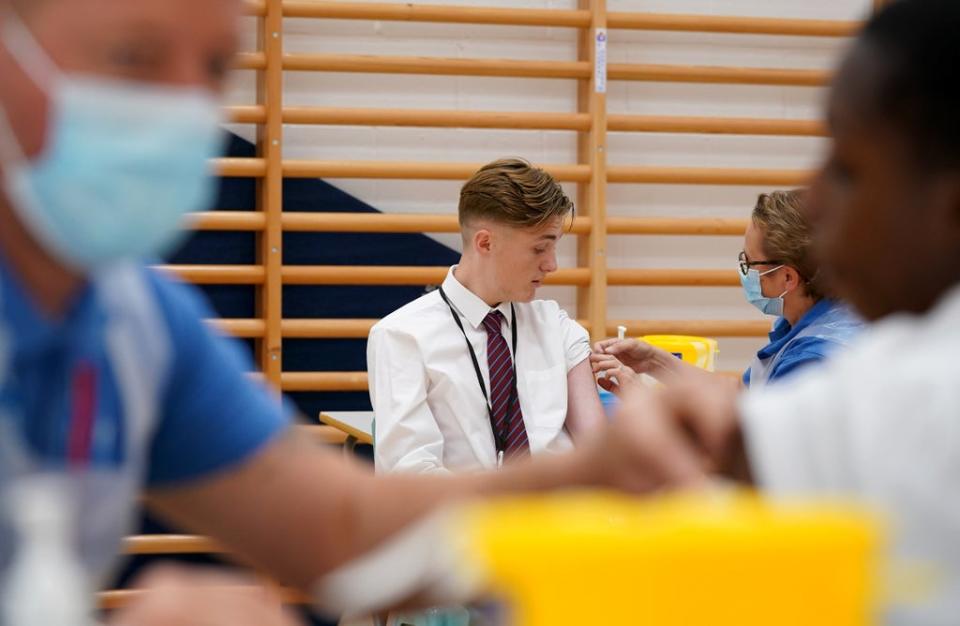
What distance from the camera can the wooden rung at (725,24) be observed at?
14.1 feet

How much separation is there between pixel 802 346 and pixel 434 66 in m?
1.97

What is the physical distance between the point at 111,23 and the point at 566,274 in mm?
3529

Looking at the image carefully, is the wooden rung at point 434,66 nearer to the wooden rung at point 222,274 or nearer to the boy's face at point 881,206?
the wooden rung at point 222,274

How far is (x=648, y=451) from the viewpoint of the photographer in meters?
0.71

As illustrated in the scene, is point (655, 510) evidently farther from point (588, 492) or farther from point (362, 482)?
point (362, 482)

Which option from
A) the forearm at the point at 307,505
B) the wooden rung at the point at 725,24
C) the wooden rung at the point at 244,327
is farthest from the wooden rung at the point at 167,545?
the forearm at the point at 307,505

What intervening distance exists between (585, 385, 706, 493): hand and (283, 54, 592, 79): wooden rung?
136 inches

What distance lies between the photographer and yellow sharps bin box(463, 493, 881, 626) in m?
0.41

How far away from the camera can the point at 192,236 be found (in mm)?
4051

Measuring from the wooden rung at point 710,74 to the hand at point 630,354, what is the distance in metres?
1.50

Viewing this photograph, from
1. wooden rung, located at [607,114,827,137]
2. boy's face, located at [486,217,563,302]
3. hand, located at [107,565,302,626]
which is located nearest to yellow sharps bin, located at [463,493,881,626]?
→ hand, located at [107,565,302,626]

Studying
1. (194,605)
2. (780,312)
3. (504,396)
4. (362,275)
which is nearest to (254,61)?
(362,275)

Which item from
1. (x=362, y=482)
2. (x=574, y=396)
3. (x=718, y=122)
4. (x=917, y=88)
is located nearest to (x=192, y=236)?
(x=574, y=396)

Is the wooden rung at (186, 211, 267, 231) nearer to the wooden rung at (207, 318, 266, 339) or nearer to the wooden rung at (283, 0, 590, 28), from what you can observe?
the wooden rung at (207, 318, 266, 339)
